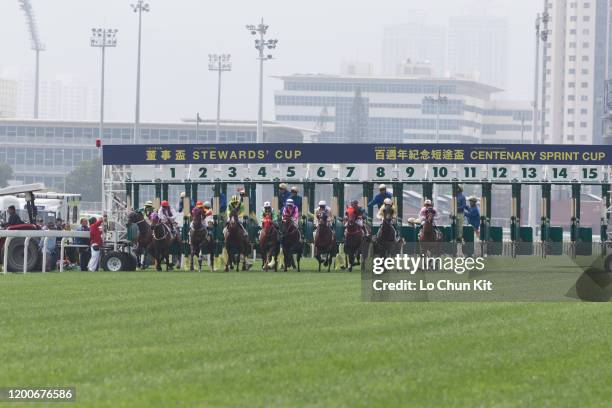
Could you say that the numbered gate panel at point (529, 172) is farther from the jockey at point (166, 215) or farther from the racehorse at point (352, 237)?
the jockey at point (166, 215)

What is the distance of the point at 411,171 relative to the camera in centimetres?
3750

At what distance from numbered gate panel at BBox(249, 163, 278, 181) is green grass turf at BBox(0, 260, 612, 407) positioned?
16.1 m

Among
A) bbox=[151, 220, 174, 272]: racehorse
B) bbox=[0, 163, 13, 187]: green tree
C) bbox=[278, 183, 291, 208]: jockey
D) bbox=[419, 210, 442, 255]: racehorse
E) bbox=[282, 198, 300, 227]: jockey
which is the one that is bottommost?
bbox=[151, 220, 174, 272]: racehorse

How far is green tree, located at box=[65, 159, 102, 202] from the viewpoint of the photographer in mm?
135750

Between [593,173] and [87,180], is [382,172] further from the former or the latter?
[87,180]

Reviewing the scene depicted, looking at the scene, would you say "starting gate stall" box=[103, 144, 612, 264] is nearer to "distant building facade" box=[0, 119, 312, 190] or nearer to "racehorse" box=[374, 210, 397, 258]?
"racehorse" box=[374, 210, 397, 258]

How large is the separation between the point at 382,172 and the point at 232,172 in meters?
3.42

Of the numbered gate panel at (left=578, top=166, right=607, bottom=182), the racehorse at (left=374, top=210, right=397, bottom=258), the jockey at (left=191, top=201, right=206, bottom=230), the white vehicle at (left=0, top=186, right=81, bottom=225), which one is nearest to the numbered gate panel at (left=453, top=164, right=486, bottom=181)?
the numbered gate panel at (left=578, top=166, right=607, bottom=182)

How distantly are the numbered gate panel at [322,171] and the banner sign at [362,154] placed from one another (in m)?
0.17

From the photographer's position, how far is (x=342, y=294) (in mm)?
21703

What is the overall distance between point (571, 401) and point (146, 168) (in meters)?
26.8

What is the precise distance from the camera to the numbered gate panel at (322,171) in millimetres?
37438

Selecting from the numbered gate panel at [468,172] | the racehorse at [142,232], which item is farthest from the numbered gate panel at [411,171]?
the racehorse at [142,232]

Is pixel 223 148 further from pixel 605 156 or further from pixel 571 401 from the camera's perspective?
pixel 571 401
